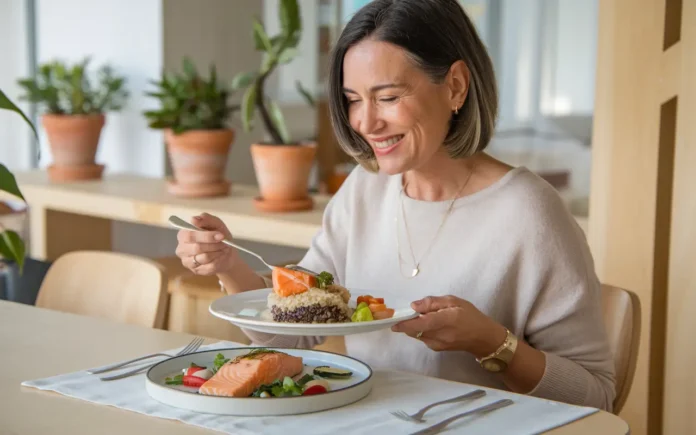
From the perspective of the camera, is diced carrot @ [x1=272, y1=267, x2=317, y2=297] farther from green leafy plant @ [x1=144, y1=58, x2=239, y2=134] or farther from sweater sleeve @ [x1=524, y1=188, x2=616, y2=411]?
green leafy plant @ [x1=144, y1=58, x2=239, y2=134]

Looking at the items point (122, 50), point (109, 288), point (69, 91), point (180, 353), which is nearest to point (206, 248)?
point (180, 353)

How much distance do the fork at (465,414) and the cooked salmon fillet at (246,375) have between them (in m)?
0.21

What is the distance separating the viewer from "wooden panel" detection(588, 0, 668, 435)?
2.28 metres

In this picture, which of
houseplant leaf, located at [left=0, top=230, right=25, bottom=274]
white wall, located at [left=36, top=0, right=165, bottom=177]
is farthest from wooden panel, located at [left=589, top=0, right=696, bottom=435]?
white wall, located at [left=36, top=0, right=165, bottom=177]

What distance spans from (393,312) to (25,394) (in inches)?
19.2

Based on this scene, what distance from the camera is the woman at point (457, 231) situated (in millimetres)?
1597

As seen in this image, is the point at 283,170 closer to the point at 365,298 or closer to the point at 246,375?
the point at 365,298

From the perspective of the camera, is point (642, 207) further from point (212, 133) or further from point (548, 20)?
point (548, 20)

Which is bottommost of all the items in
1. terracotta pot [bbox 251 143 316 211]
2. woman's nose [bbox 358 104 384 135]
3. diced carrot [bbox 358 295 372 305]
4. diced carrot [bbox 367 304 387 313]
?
diced carrot [bbox 367 304 387 313]

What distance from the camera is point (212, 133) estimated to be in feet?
9.87

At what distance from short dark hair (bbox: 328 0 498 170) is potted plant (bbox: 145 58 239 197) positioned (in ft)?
4.36

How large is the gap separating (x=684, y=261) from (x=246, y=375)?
1.31m

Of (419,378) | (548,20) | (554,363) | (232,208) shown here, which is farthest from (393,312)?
(548,20)

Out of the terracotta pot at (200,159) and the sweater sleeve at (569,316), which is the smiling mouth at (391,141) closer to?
the sweater sleeve at (569,316)
